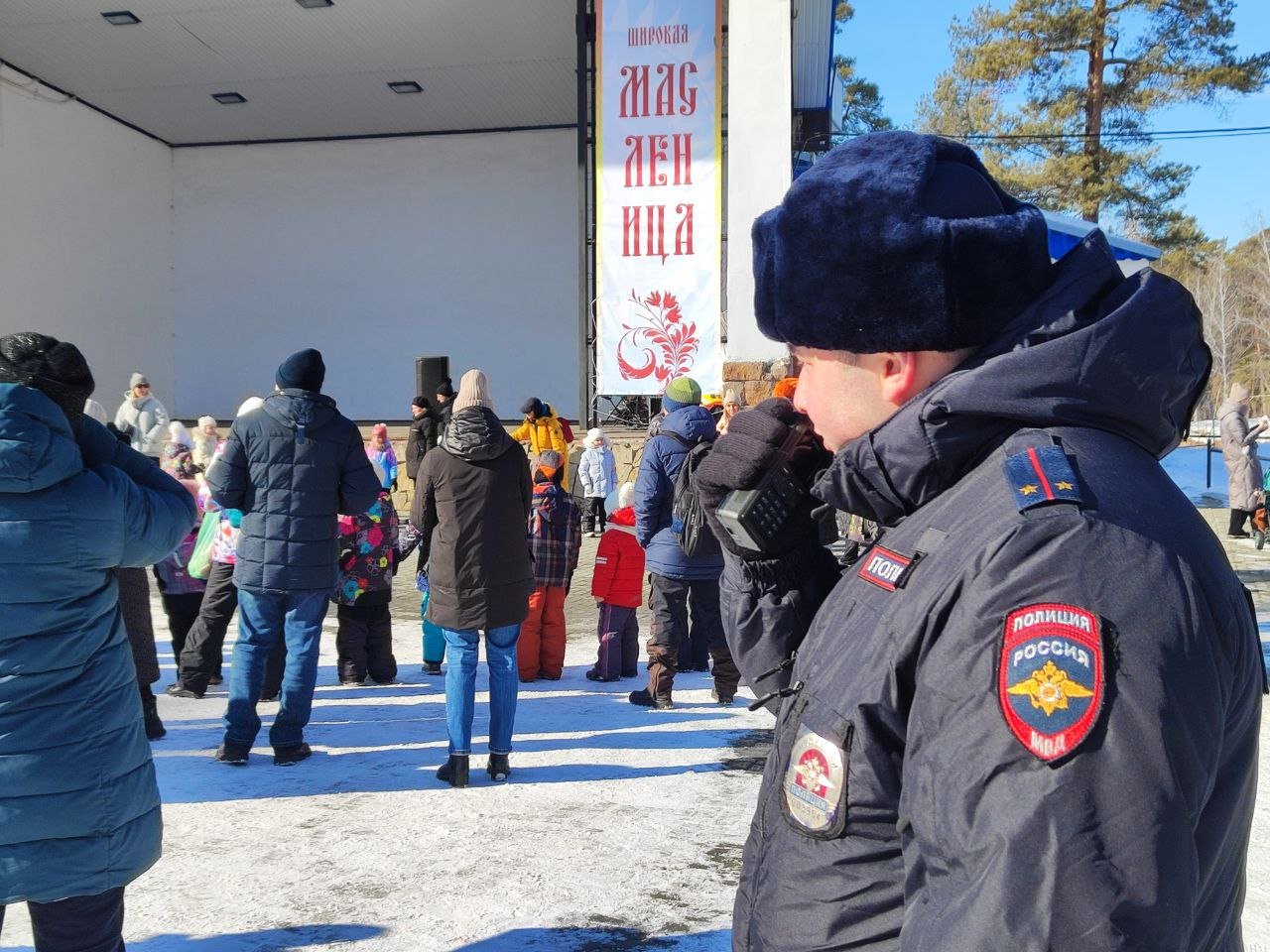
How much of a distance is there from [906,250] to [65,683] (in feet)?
7.68

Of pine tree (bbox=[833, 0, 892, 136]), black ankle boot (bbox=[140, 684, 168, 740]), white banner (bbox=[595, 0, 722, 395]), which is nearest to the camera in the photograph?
black ankle boot (bbox=[140, 684, 168, 740])

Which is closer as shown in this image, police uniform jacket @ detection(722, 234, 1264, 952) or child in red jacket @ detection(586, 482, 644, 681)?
police uniform jacket @ detection(722, 234, 1264, 952)

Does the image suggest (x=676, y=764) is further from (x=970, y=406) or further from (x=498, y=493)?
(x=970, y=406)

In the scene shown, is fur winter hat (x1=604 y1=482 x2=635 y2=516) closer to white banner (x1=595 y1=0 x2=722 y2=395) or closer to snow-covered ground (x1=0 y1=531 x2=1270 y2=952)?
snow-covered ground (x1=0 y1=531 x2=1270 y2=952)

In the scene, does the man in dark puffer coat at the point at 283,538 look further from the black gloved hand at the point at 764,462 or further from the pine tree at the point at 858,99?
the pine tree at the point at 858,99

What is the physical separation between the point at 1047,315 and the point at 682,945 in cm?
271

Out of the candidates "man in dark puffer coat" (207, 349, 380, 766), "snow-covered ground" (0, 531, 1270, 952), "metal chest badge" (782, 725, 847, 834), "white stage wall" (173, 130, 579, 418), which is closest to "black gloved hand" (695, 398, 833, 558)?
"metal chest badge" (782, 725, 847, 834)

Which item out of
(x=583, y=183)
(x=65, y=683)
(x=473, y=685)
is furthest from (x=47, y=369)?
(x=583, y=183)

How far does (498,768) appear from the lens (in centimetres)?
473

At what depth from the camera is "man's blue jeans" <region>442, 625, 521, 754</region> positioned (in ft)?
15.2

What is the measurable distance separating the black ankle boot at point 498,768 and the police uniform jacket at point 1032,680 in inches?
146

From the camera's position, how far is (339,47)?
1709cm

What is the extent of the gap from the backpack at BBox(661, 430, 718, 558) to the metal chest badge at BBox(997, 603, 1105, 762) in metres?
3.51

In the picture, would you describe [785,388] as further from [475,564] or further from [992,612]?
[992,612]
